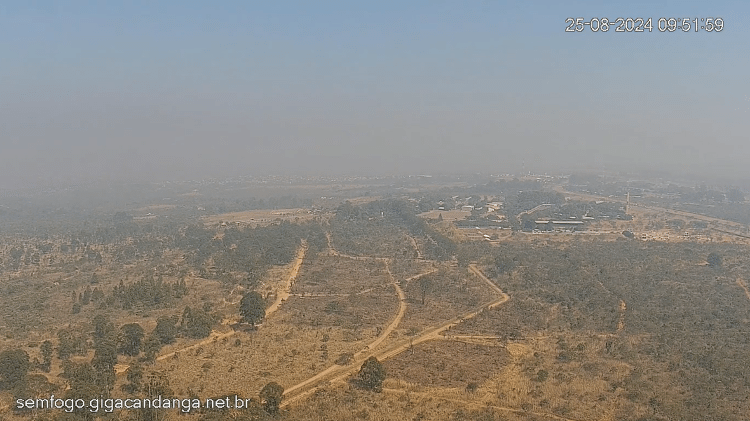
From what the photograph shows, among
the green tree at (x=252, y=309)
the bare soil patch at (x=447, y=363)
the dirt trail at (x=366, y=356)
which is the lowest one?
the bare soil patch at (x=447, y=363)

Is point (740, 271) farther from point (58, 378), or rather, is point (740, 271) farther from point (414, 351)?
point (58, 378)

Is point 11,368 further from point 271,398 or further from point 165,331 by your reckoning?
point 271,398

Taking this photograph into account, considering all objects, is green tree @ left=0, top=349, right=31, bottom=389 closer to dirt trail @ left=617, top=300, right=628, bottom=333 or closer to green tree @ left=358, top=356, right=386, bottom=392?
green tree @ left=358, top=356, right=386, bottom=392

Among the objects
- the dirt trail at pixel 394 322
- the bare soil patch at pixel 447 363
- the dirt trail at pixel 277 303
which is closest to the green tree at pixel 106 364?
the dirt trail at pixel 277 303

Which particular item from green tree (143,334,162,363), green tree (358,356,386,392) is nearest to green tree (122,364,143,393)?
green tree (143,334,162,363)

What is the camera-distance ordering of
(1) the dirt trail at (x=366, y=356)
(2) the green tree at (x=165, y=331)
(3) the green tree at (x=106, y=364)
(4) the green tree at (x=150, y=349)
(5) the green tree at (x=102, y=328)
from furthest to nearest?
(2) the green tree at (x=165, y=331)
(5) the green tree at (x=102, y=328)
(4) the green tree at (x=150, y=349)
(1) the dirt trail at (x=366, y=356)
(3) the green tree at (x=106, y=364)

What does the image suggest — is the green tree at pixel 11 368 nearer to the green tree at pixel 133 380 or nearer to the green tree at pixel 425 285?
the green tree at pixel 133 380
